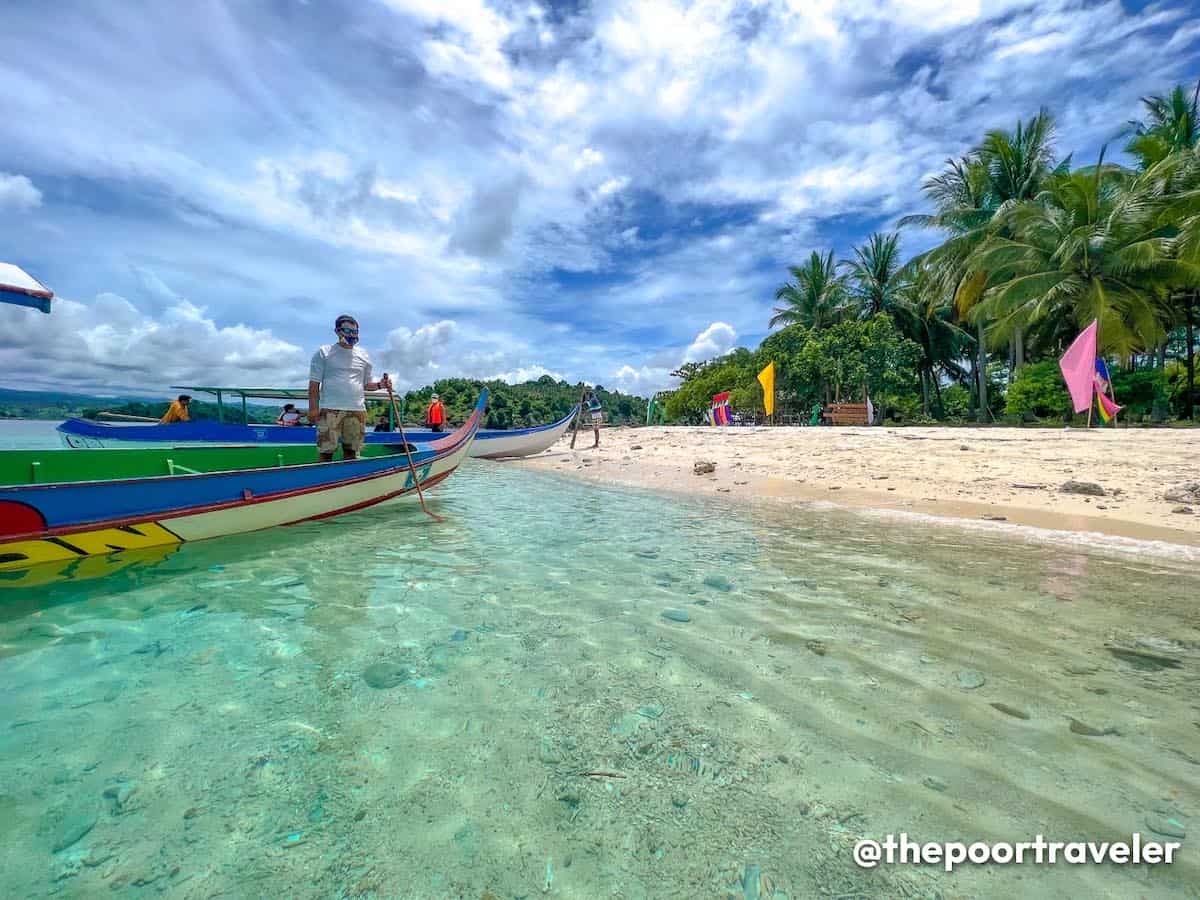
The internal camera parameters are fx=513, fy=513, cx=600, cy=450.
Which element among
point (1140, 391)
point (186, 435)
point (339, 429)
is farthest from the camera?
point (1140, 391)

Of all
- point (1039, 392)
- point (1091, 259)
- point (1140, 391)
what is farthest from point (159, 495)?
point (1091, 259)

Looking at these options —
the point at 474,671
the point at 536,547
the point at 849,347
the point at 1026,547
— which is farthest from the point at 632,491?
the point at 849,347

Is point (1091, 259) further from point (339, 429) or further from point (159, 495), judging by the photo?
point (159, 495)

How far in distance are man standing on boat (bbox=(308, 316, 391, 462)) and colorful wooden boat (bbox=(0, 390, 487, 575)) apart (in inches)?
23.4

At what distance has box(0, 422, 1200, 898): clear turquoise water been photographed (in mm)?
1833

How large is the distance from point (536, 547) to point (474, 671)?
322 centimetres

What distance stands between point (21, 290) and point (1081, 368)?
78.3 ft

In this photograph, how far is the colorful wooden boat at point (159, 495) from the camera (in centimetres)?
498

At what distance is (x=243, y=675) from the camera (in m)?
3.20

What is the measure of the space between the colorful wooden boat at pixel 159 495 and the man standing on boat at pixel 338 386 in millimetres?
595

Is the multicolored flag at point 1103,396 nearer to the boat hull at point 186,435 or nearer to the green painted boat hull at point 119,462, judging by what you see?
the boat hull at point 186,435

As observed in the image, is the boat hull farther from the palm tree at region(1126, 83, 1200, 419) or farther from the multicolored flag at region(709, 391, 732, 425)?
the palm tree at region(1126, 83, 1200, 419)

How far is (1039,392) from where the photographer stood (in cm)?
2142

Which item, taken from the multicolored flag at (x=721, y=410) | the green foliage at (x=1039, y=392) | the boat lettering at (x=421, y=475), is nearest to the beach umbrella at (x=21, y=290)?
the boat lettering at (x=421, y=475)
